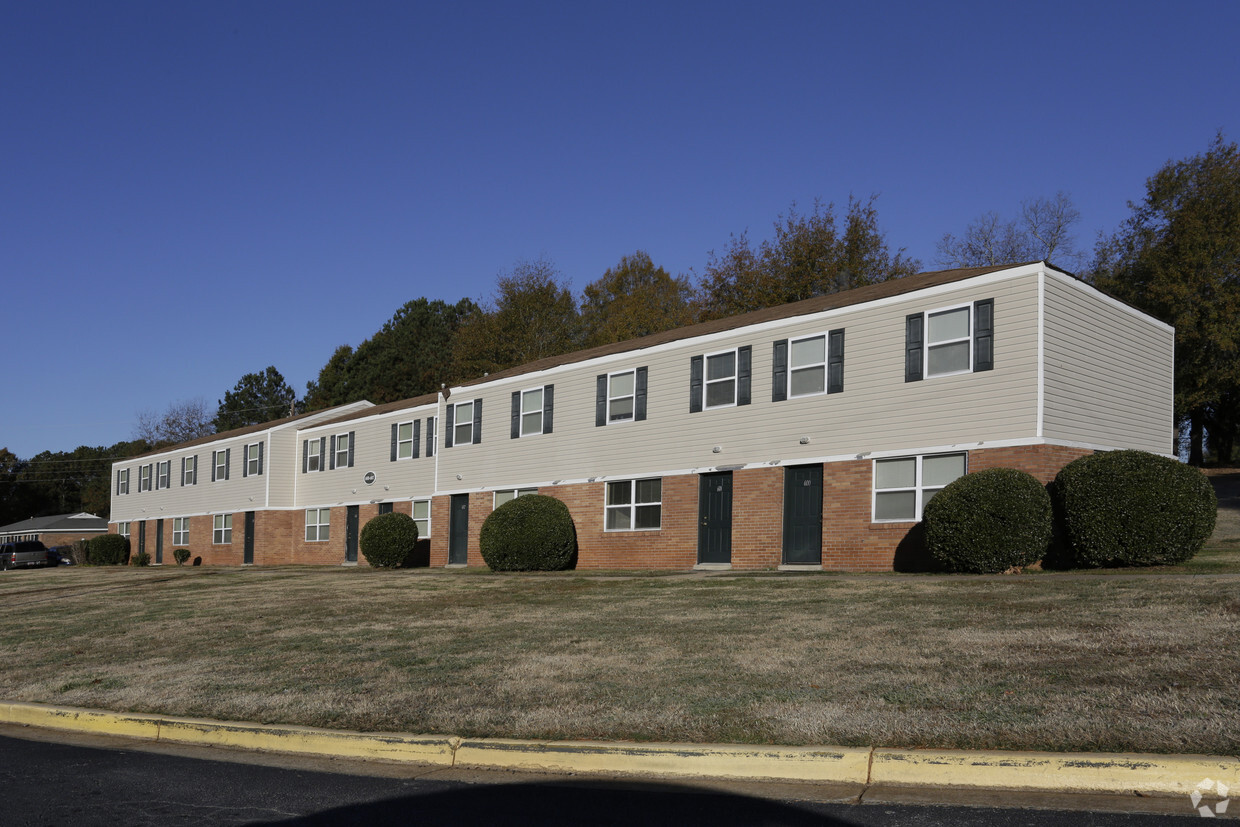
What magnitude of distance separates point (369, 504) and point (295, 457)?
774cm

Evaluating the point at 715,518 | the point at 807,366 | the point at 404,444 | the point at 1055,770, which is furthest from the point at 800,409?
the point at 404,444

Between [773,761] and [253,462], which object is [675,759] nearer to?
[773,761]

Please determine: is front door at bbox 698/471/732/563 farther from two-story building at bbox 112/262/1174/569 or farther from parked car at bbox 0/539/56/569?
parked car at bbox 0/539/56/569

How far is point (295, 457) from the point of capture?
Result: 1746 inches

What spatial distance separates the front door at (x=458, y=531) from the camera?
107 ft

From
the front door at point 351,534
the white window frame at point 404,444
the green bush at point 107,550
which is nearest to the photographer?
the white window frame at point 404,444

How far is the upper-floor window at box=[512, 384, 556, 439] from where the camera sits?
96.3 feet

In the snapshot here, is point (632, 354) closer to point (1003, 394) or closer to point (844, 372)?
point (844, 372)

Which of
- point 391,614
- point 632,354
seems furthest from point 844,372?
point 391,614

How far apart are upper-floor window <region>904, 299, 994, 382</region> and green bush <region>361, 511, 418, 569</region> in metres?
18.0

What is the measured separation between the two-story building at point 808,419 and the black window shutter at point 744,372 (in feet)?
0.14

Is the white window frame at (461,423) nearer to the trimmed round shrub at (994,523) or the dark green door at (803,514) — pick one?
the dark green door at (803,514)

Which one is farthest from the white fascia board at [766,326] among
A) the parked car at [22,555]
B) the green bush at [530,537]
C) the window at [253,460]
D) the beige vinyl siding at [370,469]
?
the parked car at [22,555]

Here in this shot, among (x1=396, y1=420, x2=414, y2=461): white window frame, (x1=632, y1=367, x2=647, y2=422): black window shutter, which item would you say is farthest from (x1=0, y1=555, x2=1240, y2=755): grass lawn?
(x1=396, y1=420, x2=414, y2=461): white window frame
